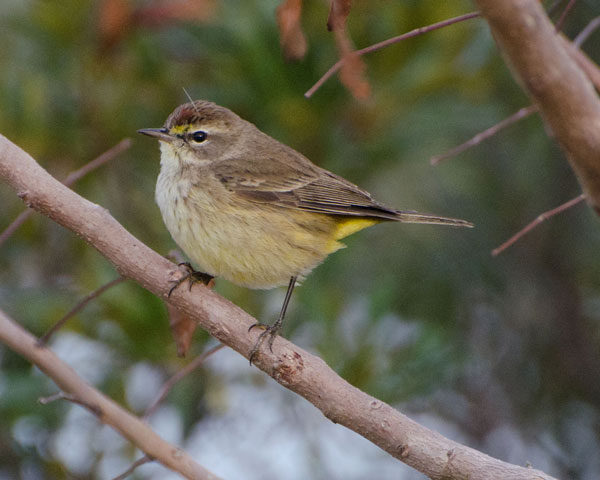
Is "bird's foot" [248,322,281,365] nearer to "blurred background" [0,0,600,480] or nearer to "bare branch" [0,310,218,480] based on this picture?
"bare branch" [0,310,218,480]

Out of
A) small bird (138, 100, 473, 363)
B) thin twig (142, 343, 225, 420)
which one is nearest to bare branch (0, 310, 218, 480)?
thin twig (142, 343, 225, 420)

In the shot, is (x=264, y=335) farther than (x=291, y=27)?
Yes

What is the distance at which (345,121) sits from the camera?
4.61 meters

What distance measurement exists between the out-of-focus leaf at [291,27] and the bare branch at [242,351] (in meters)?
0.90

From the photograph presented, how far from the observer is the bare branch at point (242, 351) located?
2.34m

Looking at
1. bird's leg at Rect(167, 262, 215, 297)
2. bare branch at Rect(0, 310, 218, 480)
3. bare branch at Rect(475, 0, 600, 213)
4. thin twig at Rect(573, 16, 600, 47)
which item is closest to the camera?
bare branch at Rect(475, 0, 600, 213)

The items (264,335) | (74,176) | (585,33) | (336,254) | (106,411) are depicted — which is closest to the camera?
(585,33)

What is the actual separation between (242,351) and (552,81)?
5.41 ft

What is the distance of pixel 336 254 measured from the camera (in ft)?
15.2

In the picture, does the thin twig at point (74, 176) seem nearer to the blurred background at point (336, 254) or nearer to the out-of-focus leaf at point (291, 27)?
the out-of-focus leaf at point (291, 27)

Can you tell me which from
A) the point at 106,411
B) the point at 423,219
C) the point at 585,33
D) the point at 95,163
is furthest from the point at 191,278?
the point at 585,33

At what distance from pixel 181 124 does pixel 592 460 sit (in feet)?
9.57

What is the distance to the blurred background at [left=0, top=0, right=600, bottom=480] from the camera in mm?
4328

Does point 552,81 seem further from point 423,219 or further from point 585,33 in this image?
point 423,219
